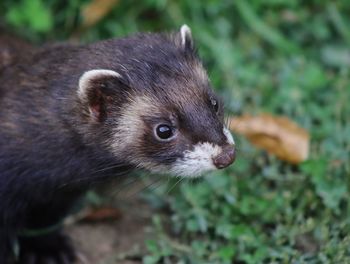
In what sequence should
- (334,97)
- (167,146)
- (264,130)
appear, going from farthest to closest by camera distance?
(334,97) < (264,130) < (167,146)

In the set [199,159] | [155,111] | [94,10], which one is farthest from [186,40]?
[94,10]

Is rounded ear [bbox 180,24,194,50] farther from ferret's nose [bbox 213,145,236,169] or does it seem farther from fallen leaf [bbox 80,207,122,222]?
fallen leaf [bbox 80,207,122,222]

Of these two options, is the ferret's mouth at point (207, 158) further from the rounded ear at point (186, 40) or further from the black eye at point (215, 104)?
the rounded ear at point (186, 40)

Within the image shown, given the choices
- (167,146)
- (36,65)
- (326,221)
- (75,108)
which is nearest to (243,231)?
(326,221)

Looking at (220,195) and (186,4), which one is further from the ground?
(186,4)

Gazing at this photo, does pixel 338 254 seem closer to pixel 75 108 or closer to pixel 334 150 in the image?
pixel 334 150

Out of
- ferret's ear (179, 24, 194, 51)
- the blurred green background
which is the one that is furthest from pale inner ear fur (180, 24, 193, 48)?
the blurred green background

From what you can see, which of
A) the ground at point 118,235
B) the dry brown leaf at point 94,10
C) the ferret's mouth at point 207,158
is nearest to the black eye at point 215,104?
the ferret's mouth at point 207,158
